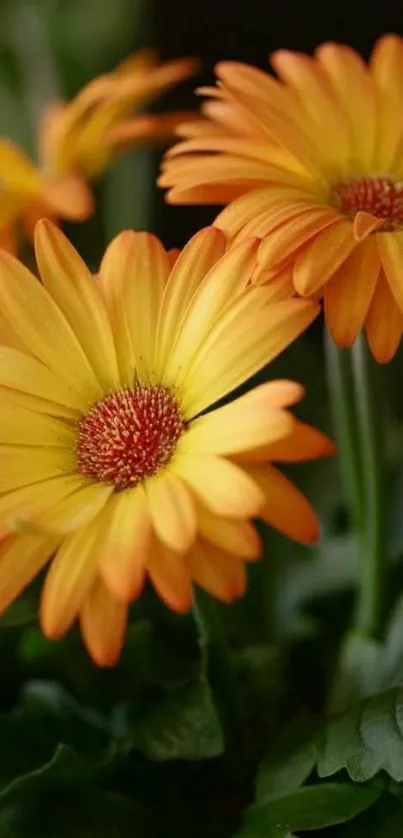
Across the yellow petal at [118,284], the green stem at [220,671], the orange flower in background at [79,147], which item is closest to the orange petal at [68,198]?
the orange flower in background at [79,147]

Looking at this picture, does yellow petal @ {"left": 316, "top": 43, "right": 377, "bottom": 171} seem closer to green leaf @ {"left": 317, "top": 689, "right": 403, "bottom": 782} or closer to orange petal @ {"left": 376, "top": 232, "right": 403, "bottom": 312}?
orange petal @ {"left": 376, "top": 232, "right": 403, "bottom": 312}

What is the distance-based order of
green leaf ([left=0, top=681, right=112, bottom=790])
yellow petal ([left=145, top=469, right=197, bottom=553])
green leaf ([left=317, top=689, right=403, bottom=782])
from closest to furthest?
yellow petal ([left=145, top=469, right=197, bottom=553]) < green leaf ([left=317, top=689, right=403, bottom=782]) < green leaf ([left=0, top=681, right=112, bottom=790])

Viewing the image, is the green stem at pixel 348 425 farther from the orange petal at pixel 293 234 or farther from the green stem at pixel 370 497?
the orange petal at pixel 293 234

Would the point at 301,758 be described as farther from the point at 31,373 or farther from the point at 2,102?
the point at 2,102

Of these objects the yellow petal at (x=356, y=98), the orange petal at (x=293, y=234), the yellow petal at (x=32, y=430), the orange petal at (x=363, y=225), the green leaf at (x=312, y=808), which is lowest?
the green leaf at (x=312, y=808)

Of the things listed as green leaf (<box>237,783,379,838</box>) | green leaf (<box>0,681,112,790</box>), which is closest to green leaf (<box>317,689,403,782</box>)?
green leaf (<box>237,783,379,838</box>)

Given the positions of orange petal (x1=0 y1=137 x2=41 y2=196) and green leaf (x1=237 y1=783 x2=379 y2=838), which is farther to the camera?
orange petal (x1=0 y1=137 x2=41 y2=196)

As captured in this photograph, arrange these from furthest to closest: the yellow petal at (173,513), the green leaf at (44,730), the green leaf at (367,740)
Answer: the green leaf at (44,730) → the green leaf at (367,740) → the yellow petal at (173,513)

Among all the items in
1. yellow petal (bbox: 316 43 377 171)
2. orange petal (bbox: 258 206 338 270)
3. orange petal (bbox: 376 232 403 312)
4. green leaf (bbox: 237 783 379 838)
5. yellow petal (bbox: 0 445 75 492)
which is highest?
yellow petal (bbox: 316 43 377 171)

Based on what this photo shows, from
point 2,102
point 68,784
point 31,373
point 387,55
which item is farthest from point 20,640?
point 2,102
